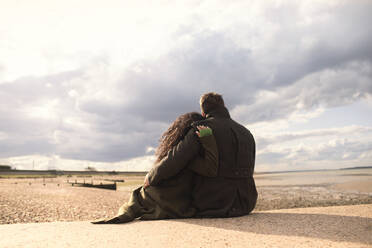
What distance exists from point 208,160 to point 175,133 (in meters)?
0.76

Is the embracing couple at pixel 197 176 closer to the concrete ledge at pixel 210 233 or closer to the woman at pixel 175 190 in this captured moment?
the woman at pixel 175 190

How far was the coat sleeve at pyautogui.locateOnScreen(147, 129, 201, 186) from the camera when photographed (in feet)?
15.7

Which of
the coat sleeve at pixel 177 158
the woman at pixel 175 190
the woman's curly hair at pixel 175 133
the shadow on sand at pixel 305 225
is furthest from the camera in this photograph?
the woman's curly hair at pixel 175 133

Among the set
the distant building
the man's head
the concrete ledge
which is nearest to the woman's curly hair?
the man's head

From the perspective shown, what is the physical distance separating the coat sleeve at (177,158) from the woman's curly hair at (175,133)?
0.28 metres

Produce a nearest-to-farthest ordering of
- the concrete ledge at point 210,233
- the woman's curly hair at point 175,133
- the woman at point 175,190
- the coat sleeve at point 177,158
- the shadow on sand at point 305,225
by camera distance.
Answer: the concrete ledge at point 210,233
the shadow on sand at point 305,225
the coat sleeve at point 177,158
the woman at point 175,190
the woman's curly hair at point 175,133

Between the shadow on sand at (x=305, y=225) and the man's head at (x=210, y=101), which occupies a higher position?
the man's head at (x=210, y=101)

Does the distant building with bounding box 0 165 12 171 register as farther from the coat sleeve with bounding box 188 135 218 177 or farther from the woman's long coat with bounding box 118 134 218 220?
the coat sleeve with bounding box 188 135 218 177

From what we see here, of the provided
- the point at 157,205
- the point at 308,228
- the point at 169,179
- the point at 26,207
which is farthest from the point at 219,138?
the point at 26,207

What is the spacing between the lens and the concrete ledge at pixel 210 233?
11.4 feet

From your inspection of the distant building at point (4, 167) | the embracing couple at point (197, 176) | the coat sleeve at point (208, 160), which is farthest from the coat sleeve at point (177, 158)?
the distant building at point (4, 167)

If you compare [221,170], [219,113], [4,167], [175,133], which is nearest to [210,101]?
[219,113]

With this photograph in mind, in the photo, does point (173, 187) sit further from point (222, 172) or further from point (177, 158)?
point (222, 172)

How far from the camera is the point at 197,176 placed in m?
5.11
